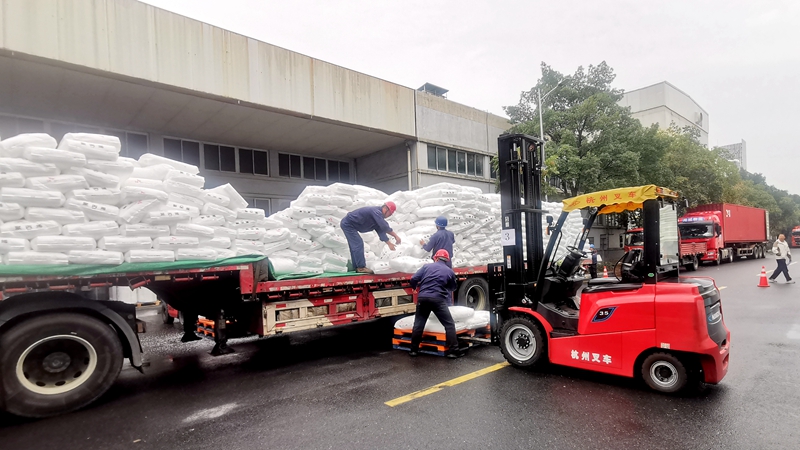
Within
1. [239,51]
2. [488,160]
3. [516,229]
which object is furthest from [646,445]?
[488,160]

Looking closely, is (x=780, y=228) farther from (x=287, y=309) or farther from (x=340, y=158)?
(x=287, y=309)

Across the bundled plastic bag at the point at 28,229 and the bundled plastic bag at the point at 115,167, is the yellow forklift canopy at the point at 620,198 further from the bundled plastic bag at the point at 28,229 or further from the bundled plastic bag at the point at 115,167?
the bundled plastic bag at the point at 28,229

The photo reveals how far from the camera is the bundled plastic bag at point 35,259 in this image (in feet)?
13.4

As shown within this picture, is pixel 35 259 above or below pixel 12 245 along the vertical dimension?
below

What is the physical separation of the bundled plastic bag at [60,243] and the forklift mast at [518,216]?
469 centimetres

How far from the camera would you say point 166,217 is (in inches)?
197

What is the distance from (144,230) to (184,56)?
10884mm

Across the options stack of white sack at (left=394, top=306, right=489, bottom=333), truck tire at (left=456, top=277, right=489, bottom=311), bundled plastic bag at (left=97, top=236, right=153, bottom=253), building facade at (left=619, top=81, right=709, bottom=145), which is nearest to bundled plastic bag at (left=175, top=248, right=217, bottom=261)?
bundled plastic bag at (left=97, top=236, right=153, bottom=253)

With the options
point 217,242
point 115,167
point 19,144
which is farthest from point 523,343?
point 19,144

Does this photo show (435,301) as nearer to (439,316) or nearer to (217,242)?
(439,316)

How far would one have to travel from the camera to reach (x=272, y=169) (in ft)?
65.8

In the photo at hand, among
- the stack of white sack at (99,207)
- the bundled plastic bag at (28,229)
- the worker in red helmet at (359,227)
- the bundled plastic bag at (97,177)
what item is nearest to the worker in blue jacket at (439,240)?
the worker in red helmet at (359,227)

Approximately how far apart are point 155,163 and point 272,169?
15.0 meters

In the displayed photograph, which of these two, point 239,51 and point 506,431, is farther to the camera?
point 239,51
